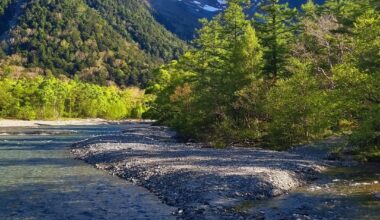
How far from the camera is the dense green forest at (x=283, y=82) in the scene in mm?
33188

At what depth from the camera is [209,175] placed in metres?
30.0

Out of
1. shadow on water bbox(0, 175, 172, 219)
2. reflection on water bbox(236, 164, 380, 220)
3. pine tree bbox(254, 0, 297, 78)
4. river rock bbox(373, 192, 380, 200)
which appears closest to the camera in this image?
reflection on water bbox(236, 164, 380, 220)

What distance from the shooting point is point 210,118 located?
59.2 metres

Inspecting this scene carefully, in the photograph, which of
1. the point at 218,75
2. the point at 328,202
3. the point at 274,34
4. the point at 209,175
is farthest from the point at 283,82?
the point at 328,202

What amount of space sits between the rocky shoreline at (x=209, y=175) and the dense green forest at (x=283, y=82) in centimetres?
574

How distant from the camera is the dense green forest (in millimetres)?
33188

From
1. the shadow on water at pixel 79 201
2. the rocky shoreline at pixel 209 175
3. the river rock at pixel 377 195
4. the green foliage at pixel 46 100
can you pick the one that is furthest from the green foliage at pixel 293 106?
the green foliage at pixel 46 100

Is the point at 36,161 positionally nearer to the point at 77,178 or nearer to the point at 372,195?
the point at 77,178

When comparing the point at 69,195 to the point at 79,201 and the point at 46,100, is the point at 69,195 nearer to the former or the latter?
the point at 79,201

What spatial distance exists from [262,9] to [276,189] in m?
37.7

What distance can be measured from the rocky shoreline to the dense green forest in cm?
574

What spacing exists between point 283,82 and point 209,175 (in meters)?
21.4

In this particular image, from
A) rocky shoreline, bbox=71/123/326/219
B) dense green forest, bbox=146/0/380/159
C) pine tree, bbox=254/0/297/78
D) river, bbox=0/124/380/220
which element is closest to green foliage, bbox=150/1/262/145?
dense green forest, bbox=146/0/380/159

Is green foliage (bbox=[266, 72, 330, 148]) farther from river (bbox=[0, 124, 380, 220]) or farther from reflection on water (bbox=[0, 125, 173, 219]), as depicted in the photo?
reflection on water (bbox=[0, 125, 173, 219])
